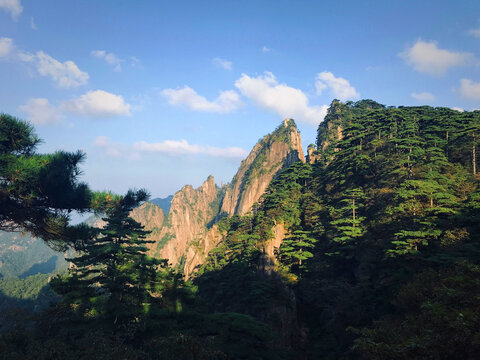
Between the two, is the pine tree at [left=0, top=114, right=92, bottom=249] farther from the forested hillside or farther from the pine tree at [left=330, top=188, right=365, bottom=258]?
the pine tree at [left=330, top=188, right=365, bottom=258]

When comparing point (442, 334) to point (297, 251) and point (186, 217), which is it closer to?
point (297, 251)

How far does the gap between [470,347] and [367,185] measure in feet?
99.0

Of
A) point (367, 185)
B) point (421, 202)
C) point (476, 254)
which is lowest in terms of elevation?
point (476, 254)

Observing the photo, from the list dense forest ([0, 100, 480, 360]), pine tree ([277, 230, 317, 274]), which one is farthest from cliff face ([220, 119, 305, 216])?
pine tree ([277, 230, 317, 274])

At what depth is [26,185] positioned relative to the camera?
12742 millimetres

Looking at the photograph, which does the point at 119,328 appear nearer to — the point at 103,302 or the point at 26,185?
the point at 103,302

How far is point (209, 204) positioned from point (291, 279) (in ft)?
439

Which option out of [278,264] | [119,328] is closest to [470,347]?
[119,328]

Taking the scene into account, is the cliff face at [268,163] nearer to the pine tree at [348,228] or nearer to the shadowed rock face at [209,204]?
the shadowed rock face at [209,204]

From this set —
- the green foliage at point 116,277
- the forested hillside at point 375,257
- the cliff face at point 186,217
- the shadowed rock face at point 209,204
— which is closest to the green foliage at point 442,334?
the forested hillside at point 375,257

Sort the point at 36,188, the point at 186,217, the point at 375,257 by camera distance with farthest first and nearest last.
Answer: the point at 186,217
the point at 375,257
the point at 36,188

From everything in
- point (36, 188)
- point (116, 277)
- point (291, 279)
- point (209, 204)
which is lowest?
point (291, 279)

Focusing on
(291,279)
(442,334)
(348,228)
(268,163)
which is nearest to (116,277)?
(442,334)

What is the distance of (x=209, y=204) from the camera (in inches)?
6255
